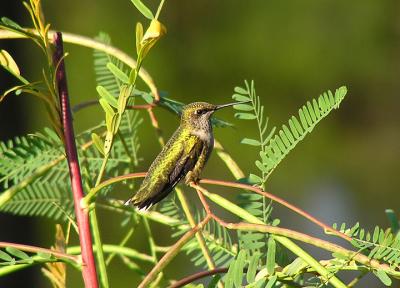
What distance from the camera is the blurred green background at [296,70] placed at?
4508mm

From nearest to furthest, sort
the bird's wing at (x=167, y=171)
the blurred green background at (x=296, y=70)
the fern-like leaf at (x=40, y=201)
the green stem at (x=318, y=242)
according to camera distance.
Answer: the green stem at (x=318, y=242) → the bird's wing at (x=167, y=171) → the fern-like leaf at (x=40, y=201) → the blurred green background at (x=296, y=70)

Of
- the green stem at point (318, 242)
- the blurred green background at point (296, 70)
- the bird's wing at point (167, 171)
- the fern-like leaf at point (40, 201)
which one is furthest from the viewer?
the blurred green background at point (296, 70)

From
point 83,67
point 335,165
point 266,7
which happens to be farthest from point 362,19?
point 83,67

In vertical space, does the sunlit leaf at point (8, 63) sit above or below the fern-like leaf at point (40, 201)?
above

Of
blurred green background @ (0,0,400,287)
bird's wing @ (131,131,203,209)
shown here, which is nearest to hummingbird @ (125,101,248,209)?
bird's wing @ (131,131,203,209)

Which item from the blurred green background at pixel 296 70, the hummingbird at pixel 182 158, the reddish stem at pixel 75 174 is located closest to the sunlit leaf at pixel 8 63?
the reddish stem at pixel 75 174

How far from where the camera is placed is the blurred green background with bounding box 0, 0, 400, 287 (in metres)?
4.51

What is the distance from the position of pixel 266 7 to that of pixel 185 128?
434 centimetres

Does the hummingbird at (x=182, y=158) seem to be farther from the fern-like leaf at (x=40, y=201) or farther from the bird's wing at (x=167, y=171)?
the fern-like leaf at (x=40, y=201)

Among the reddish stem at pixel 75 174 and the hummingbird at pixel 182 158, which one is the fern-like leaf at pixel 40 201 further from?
the reddish stem at pixel 75 174

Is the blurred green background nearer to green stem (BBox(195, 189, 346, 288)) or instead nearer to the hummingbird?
the hummingbird

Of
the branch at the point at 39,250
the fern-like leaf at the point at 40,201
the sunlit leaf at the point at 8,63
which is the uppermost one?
the sunlit leaf at the point at 8,63

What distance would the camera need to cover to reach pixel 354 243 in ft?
1.47

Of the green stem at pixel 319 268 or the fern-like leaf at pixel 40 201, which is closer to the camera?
the green stem at pixel 319 268
